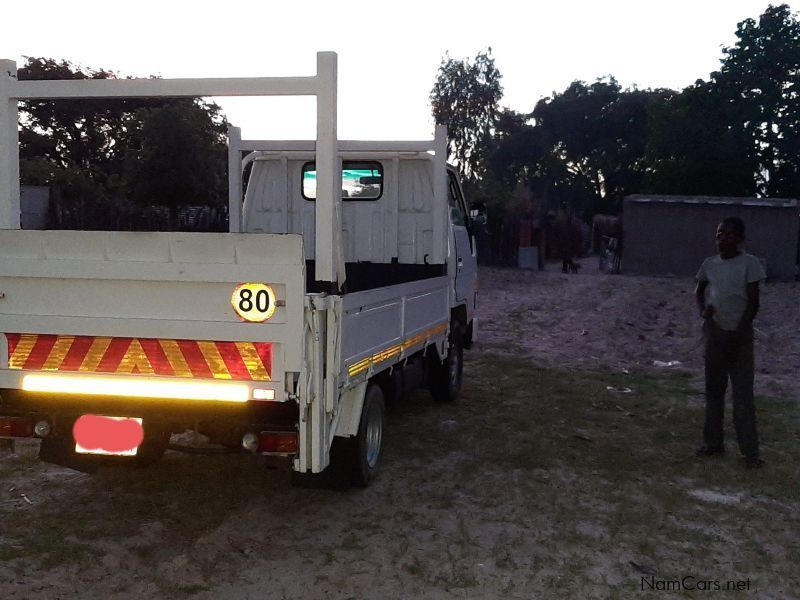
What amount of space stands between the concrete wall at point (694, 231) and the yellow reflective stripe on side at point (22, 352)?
75.0 feet

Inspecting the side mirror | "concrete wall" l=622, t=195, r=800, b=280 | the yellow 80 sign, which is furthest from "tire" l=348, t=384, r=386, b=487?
"concrete wall" l=622, t=195, r=800, b=280

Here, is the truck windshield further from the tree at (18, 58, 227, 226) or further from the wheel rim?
the tree at (18, 58, 227, 226)

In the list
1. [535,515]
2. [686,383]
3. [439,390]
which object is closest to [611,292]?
[686,383]

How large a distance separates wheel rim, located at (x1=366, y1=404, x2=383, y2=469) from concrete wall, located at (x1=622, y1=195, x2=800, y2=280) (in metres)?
20.9

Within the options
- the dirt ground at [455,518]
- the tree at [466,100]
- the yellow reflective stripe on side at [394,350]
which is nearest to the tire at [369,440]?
the dirt ground at [455,518]

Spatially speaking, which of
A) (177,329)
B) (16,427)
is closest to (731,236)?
(177,329)

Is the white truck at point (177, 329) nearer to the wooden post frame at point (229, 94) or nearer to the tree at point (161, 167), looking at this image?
the wooden post frame at point (229, 94)

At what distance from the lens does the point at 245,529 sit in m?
4.49

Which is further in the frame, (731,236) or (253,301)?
(731,236)

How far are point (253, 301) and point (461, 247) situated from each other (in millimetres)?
4303

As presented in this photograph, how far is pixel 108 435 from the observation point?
4.27 m

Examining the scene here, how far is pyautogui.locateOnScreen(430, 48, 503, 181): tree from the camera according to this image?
47.0 metres

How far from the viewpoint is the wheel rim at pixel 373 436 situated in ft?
17.3

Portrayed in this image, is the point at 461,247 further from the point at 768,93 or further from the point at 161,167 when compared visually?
the point at 768,93
